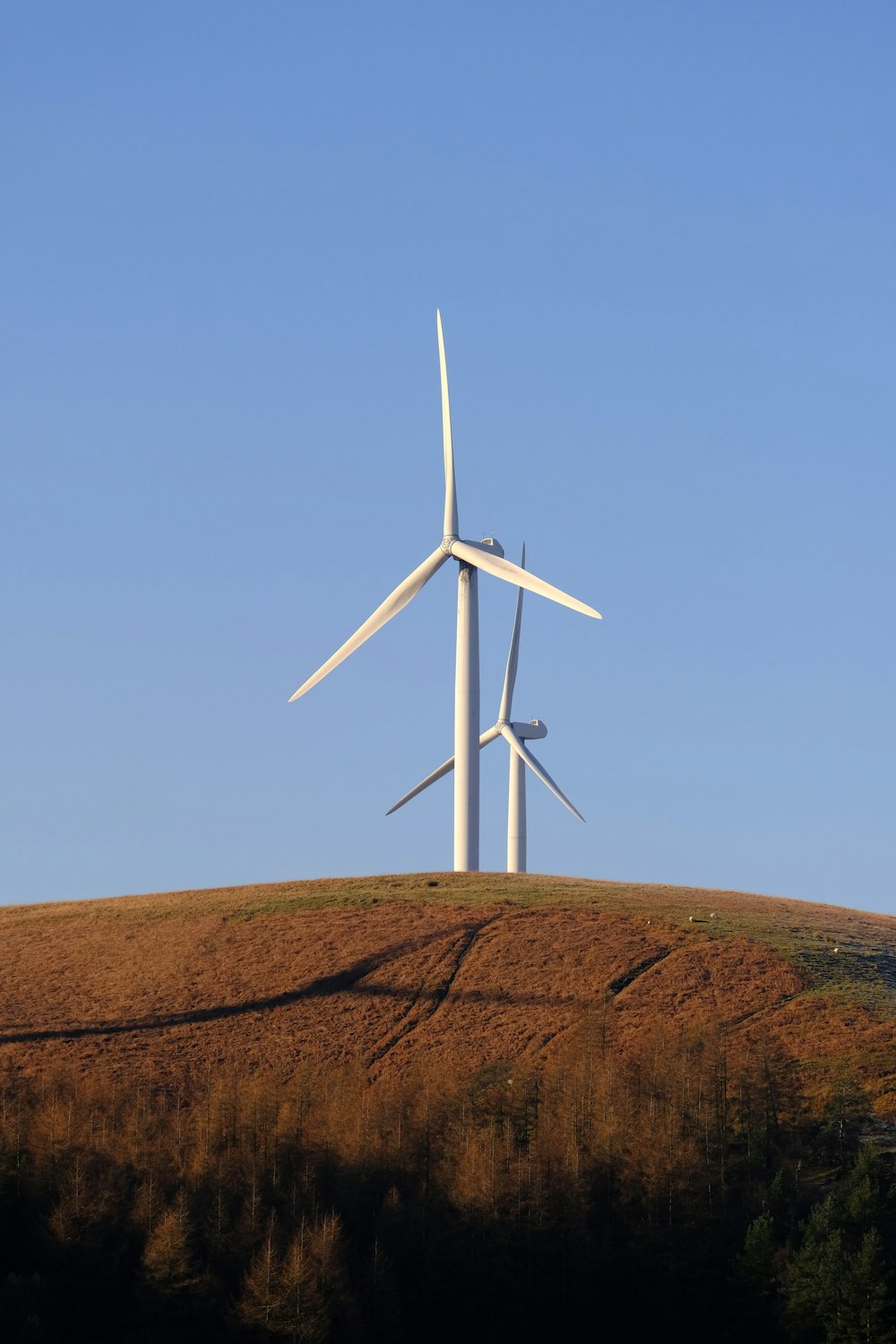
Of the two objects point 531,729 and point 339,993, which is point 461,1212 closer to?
point 339,993

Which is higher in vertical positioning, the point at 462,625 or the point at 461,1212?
the point at 462,625

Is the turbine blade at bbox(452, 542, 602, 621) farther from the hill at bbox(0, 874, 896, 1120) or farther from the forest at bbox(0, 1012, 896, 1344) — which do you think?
the forest at bbox(0, 1012, 896, 1344)

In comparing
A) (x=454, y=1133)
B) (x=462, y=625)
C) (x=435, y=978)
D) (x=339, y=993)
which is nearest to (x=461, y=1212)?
(x=454, y=1133)

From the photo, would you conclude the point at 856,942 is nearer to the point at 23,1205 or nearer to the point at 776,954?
the point at 776,954

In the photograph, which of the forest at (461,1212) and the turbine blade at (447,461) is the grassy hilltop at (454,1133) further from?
the turbine blade at (447,461)

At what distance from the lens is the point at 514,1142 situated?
7062cm

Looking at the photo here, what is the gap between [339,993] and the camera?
300 feet

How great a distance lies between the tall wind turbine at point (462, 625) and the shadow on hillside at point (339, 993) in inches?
382

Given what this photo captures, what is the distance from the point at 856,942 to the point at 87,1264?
5664cm

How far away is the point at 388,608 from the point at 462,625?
20.3 ft

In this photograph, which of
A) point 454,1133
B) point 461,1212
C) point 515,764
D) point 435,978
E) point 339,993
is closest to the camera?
point 461,1212

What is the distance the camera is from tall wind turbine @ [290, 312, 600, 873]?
100438 millimetres

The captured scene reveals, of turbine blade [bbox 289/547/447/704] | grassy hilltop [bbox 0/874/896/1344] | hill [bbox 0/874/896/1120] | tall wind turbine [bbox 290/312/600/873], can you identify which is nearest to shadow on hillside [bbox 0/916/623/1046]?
hill [bbox 0/874/896/1120]

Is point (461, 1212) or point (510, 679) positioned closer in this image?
point (461, 1212)
